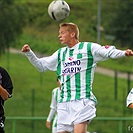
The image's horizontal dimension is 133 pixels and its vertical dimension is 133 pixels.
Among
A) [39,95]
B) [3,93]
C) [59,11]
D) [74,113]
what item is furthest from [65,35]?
[39,95]

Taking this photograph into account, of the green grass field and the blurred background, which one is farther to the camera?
the green grass field

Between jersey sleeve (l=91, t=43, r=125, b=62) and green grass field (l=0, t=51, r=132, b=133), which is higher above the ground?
green grass field (l=0, t=51, r=132, b=133)

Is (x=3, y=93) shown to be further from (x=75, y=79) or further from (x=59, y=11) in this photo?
(x=59, y=11)

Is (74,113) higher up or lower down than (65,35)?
lower down

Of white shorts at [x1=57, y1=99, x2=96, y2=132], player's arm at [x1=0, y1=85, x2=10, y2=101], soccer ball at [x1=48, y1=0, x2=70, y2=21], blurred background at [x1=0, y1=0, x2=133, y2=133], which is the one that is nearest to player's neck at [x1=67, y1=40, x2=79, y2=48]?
soccer ball at [x1=48, y1=0, x2=70, y2=21]

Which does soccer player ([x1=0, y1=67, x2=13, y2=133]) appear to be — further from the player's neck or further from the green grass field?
the green grass field

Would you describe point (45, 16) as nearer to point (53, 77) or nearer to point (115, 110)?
point (53, 77)

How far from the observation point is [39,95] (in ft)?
94.6

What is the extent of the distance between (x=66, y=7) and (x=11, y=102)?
1598 centimetres

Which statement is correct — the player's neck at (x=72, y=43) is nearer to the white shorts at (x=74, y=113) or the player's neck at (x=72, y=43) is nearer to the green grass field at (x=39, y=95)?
the white shorts at (x=74, y=113)

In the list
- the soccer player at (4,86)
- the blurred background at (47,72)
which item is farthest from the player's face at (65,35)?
the blurred background at (47,72)

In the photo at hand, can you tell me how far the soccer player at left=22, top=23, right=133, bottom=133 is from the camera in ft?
33.7

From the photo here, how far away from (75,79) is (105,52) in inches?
24.2

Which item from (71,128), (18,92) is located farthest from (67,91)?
(18,92)
